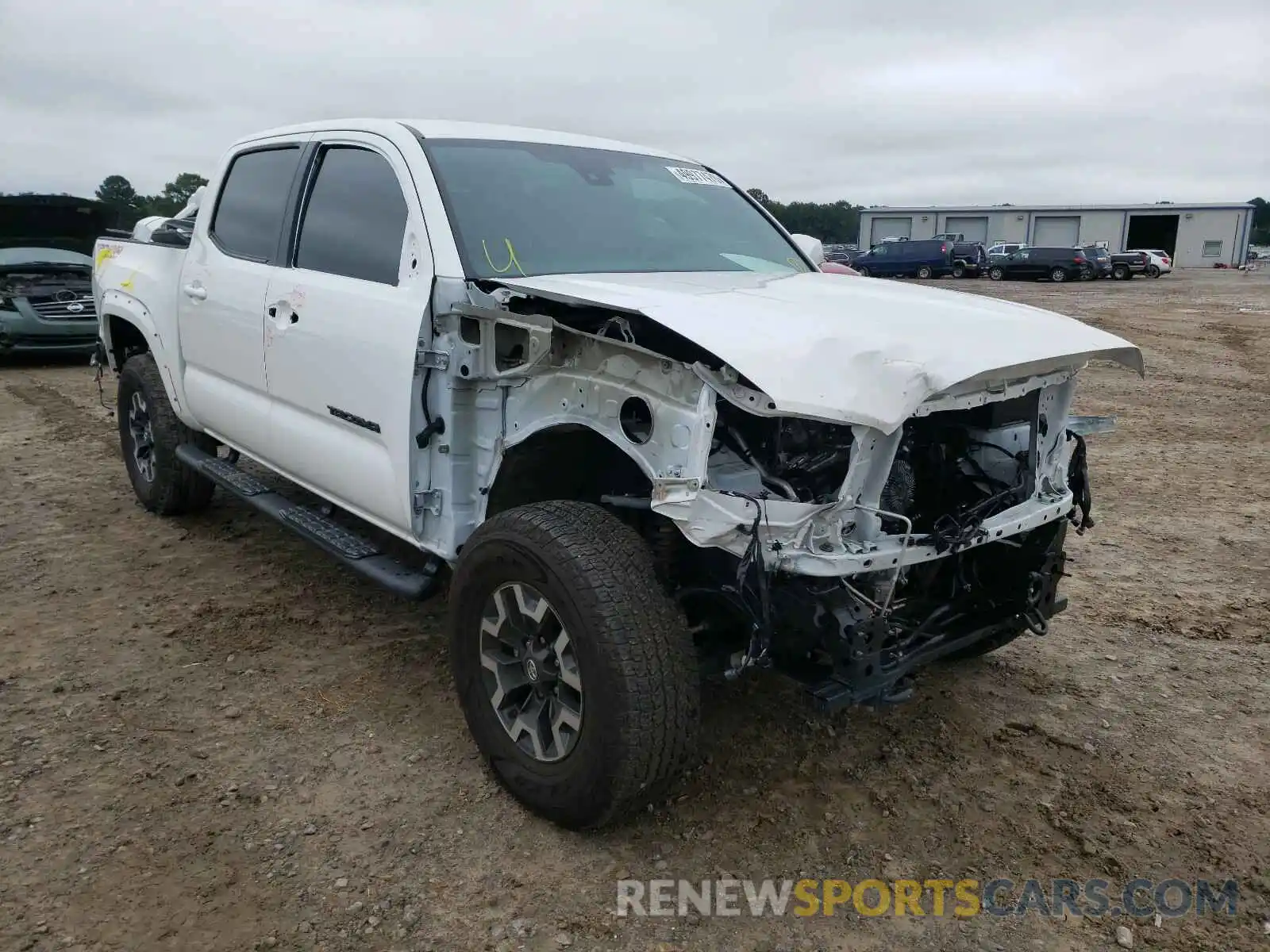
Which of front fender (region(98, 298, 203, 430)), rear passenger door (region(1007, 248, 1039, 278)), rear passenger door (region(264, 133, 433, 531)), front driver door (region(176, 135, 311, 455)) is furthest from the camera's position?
rear passenger door (region(1007, 248, 1039, 278))

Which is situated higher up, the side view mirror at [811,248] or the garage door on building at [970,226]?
the garage door on building at [970,226]

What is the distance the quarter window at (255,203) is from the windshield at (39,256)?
791 cm

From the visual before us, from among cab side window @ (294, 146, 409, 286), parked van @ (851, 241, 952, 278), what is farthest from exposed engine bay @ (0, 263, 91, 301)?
parked van @ (851, 241, 952, 278)

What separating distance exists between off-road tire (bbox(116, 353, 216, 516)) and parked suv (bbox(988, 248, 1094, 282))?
35.4m

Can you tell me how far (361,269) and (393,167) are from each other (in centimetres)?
38

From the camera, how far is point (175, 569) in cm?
489

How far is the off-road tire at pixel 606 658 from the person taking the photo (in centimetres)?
256

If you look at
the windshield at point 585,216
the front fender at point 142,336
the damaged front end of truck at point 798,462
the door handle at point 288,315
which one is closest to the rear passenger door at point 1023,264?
the windshield at point 585,216

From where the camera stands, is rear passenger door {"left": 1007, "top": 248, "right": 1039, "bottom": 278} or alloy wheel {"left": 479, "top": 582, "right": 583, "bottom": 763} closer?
alloy wheel {"left": 479, "top": 582, "right": 583, "bottom": 763}

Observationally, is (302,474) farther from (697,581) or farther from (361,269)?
(697,581)

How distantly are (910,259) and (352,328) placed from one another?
1457 inches

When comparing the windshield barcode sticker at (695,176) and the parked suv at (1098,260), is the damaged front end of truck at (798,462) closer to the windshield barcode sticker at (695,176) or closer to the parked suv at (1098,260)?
the windshield barcode sticker at (695,176)

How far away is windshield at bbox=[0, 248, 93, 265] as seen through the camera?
11383 mm

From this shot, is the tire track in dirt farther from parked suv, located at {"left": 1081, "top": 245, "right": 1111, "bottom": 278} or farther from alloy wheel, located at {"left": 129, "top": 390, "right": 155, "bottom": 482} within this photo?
parked suv, located at {"left": 1081, "top": 245, "right": 1111, "bottom": 278}
